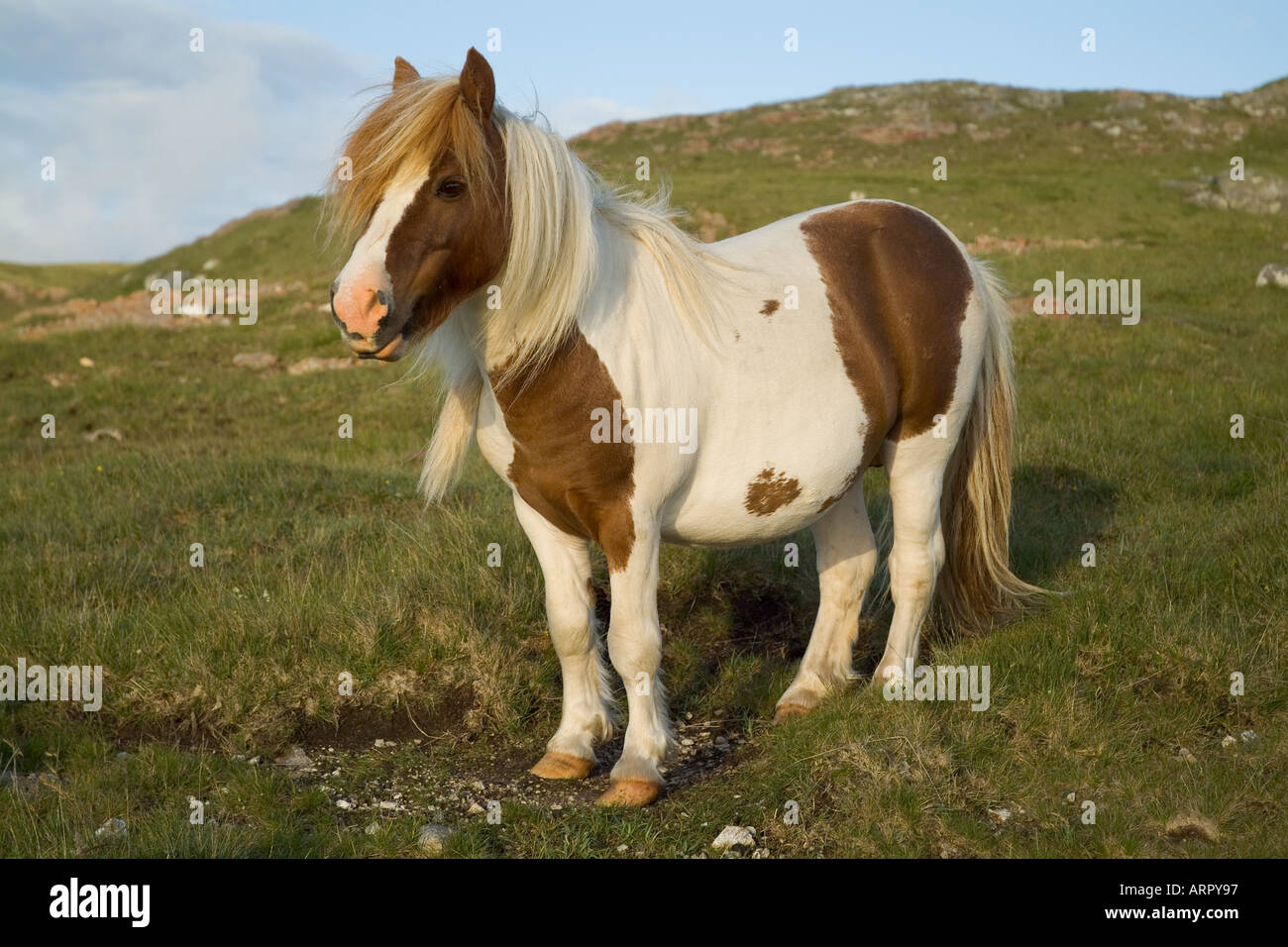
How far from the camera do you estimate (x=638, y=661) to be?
14.1ft

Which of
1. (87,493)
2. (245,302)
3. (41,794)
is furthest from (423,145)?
(245,302)

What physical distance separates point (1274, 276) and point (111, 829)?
17.4 metres

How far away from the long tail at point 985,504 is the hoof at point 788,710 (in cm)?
110

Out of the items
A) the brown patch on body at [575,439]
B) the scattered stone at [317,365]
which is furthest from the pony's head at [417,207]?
the scattered stone at [317,365]

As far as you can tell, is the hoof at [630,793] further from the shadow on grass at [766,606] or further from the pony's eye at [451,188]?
the pony's eye at [451,188]

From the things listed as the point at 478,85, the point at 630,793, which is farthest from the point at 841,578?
the point at 478,85

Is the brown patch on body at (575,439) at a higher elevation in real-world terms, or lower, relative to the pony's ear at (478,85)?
lower

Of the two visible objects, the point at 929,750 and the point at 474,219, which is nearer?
the point at 474,219

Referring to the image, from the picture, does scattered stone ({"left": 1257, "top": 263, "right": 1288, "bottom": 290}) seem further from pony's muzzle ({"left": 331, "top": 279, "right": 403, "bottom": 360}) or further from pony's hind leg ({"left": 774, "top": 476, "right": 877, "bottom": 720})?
pony's muzzle ({"left": 331, "top": 279, "right": 403, "bottom": 360})

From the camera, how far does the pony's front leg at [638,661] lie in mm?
4184

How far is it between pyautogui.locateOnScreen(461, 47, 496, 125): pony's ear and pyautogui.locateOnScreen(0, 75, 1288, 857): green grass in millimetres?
813
